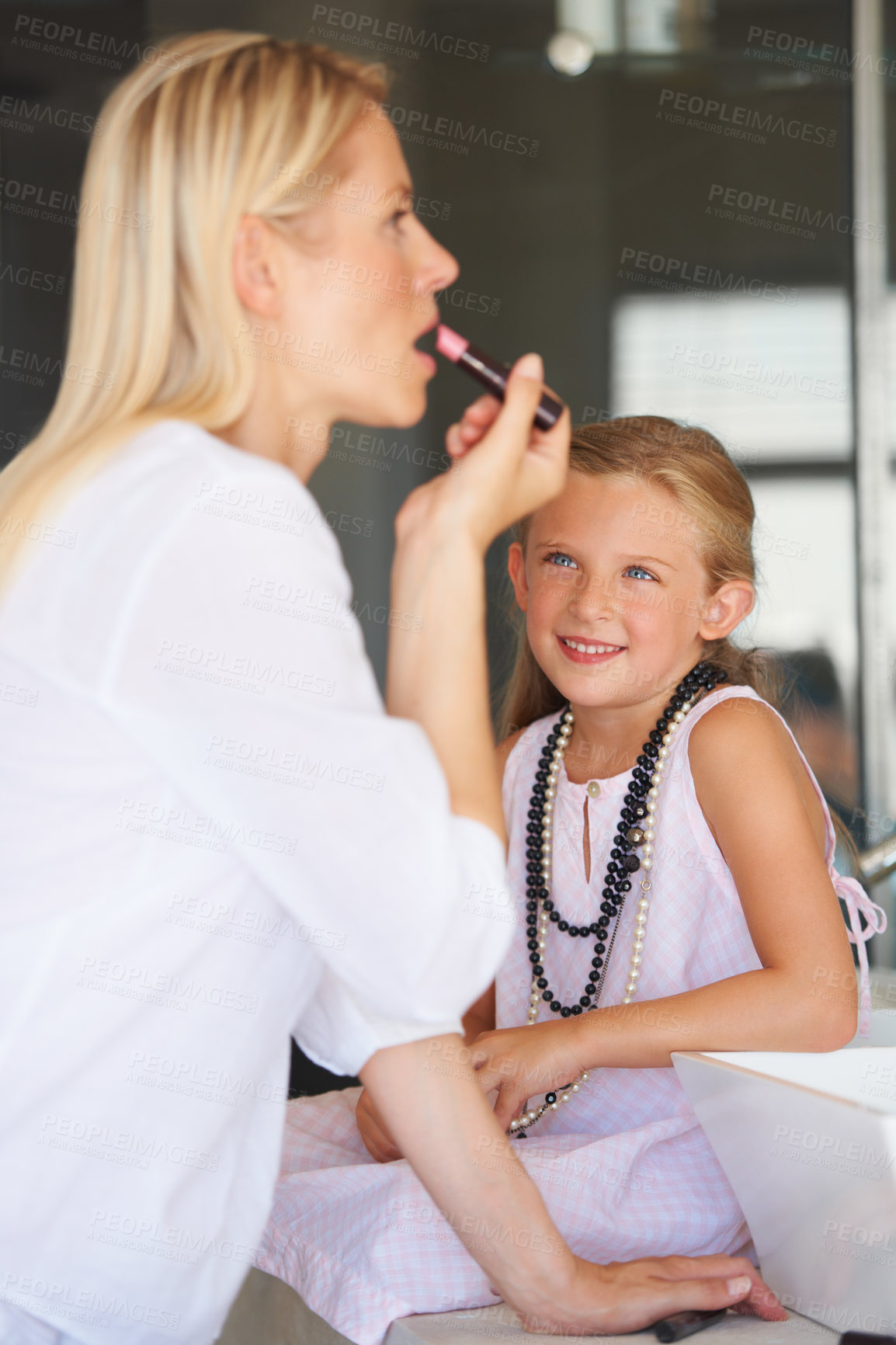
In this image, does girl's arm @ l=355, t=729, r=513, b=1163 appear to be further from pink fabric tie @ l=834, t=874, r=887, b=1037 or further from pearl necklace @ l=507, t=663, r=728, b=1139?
pink fabric tie @ l=834, t=874, r=887, b=1037

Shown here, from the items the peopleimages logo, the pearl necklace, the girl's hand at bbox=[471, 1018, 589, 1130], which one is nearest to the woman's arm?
the girl's hand at bbox=[471, 1018, 589, 1130]

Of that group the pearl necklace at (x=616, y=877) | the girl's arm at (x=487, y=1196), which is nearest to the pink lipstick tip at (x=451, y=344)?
the girl's arm at (x=487, y=1196)

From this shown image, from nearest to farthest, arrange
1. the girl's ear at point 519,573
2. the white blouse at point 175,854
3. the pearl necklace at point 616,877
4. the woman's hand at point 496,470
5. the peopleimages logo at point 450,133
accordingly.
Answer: the white blouse at point 175,854 < the woman's hand at point 496,470 < the pearl necklace at point 616,877 < the girl's ear at point 519,573 < the peopleimages logo at point 450,133

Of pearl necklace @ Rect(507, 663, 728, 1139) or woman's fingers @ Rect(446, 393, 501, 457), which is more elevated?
woman's fingers @ Rect(446, 393, 501, 457)

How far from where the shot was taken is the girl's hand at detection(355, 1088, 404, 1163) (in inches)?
43.7

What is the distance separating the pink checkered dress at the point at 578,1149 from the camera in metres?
0.96

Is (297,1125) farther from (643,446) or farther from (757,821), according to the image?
(643,446)

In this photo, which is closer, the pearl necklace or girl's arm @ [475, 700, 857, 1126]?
girl's arm @ [475, 700, 857, 1126]

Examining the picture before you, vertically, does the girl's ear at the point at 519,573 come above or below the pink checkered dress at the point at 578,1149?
above

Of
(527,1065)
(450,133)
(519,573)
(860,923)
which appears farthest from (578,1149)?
(450,133)

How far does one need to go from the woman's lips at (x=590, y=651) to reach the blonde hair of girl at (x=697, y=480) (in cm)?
14

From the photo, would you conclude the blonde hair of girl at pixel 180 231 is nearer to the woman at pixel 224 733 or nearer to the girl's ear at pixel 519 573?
the woman at pixel 224 733

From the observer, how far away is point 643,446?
52.8 inches

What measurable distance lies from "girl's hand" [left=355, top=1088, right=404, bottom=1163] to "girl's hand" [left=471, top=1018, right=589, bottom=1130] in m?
0.10
